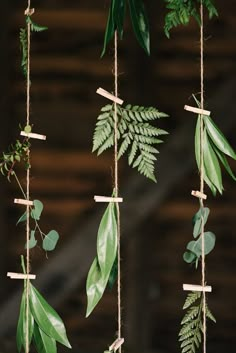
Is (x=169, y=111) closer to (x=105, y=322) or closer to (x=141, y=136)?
(x=105, y=322)

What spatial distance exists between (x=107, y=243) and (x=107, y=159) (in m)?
1.69

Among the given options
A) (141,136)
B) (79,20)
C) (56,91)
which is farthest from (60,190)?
(141,136)

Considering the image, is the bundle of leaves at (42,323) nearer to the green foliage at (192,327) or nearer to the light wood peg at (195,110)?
the green foliage at (192,327)

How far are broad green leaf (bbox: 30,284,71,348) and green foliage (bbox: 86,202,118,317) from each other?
0.16ft

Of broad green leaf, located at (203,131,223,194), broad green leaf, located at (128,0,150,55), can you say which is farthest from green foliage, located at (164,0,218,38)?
broad green leaf, located at (203,131,223,194)

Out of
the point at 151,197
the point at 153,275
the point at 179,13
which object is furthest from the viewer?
the point at 153,275

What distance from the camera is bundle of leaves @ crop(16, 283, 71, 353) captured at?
0.79 metres

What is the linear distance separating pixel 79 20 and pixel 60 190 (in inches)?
22.3

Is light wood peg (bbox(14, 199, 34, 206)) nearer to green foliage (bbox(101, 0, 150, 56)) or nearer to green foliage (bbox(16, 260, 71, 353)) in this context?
green foliage (bbox(16, 260, 71, 353))

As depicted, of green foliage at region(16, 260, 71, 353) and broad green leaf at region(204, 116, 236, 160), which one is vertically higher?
broad green leaf at region(204, 116, 236, 160)

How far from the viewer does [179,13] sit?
0.77m

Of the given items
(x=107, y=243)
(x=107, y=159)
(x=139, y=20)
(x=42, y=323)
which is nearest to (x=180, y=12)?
(x=139, y=20)

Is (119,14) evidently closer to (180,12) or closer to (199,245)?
(180,12)

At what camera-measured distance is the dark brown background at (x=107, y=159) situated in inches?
92.4
